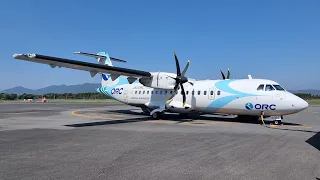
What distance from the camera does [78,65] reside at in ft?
54.1

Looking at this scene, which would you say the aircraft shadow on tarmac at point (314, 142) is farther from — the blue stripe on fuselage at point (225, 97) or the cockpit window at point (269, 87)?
the blue stripe on fuselage at point (225, 97)

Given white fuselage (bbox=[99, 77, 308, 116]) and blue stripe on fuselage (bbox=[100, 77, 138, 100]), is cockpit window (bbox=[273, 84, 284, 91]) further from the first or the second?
blue stripe on fuselage (bbox=[100, 77, 138, 100])

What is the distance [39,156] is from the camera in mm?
7637

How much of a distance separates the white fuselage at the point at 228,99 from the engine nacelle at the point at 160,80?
1307 millimetres

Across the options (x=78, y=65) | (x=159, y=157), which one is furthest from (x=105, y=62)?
(x=159, y=157)

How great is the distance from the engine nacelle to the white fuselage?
51.4 inches

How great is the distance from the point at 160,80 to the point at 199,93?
9.68ft

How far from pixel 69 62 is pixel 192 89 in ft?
28.9

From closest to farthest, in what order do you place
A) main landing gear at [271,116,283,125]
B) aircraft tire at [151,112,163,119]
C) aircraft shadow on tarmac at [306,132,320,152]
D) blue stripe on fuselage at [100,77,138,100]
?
1. aircraft shadow on tarmac at [306,132,320,152]
2. main landing gear at [271,116,283,125]
3. aircraft tire at [151,112,163,119]
4. blue stripe on fuselage at [100,77,138,100]

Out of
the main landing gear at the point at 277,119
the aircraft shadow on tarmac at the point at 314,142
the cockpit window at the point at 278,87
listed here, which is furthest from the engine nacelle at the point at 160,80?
the aircraft shadow on tarmac at the point at 314,142

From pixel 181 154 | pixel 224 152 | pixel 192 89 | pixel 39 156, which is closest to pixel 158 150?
pixel 181 154

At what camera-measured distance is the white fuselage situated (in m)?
15.9

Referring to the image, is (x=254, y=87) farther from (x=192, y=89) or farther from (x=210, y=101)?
(x=192, y=89)

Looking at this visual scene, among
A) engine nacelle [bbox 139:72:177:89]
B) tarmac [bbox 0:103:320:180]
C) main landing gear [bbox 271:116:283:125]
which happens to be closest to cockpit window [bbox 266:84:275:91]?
main landing gear [bbox 271:116:283:125]
